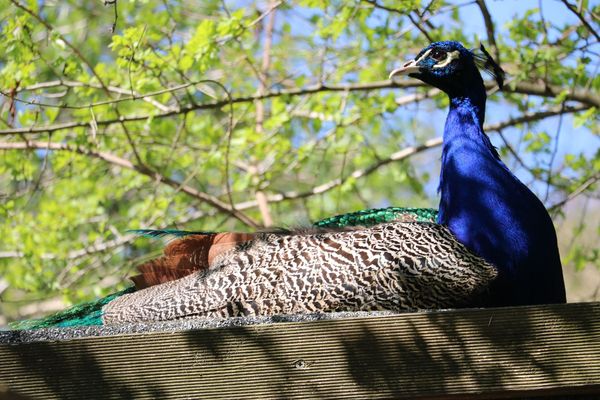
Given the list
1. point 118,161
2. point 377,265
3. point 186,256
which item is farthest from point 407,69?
point 118,161

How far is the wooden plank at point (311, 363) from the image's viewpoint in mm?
2400

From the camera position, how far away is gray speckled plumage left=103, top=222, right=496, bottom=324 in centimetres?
325

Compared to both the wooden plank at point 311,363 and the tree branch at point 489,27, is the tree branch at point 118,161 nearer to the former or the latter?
the tree branch at point 489,27

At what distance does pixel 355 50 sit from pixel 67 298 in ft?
7.99

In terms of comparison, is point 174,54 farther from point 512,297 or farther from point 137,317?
point 512,297

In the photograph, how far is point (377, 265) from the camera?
3285 mm

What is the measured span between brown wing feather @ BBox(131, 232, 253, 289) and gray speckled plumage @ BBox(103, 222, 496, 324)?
0.45 feet

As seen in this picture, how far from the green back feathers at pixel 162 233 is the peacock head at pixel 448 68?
1.89 ft

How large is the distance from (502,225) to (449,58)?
3.08 feet

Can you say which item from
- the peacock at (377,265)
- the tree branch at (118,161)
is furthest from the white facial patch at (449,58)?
the tree branch at (118,161)

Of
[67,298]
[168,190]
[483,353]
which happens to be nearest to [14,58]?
[67,298]

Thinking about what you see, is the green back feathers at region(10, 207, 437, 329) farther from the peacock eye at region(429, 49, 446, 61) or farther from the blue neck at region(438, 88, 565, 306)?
the peacock eye at region(429, 49, 446, 61)

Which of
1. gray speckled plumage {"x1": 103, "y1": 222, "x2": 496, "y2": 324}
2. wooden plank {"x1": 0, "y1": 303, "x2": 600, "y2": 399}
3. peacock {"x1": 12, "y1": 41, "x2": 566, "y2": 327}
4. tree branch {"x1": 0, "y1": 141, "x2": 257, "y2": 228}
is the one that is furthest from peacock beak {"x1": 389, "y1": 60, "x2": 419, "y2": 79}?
wooden plank {"x1": 0, "y1": 303, "x2": 600, "y2": 399}

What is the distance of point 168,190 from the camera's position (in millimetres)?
6551
